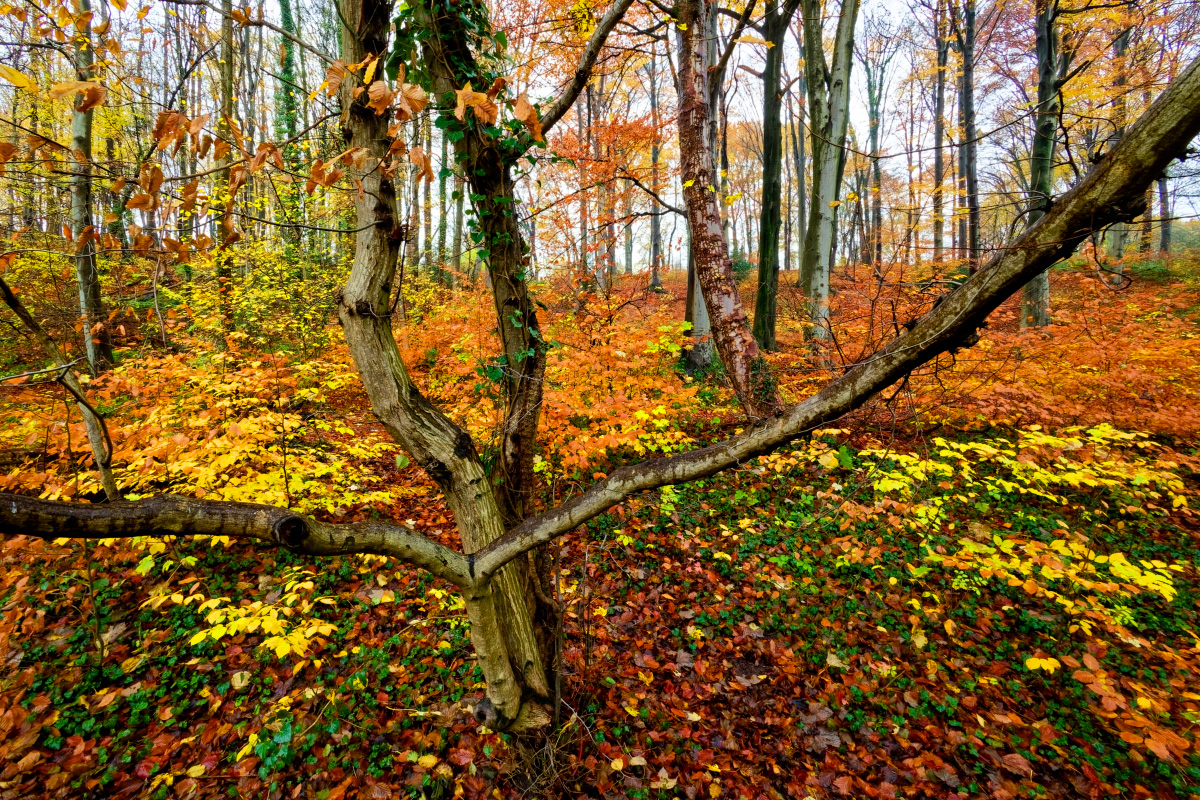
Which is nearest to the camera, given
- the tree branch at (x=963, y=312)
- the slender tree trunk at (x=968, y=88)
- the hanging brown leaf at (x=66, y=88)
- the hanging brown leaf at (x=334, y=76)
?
the hanging brown leaf at (x=66, y=88)

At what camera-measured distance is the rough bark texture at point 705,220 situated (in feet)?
9.66

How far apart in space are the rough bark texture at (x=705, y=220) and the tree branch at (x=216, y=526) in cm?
205

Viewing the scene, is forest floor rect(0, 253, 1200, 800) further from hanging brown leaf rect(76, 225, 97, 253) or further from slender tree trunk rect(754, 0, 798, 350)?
slender tree trunk rect(754, 0, 798, 350)

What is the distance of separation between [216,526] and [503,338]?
169cm

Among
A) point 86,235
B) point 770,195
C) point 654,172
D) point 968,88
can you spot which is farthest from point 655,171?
point 86,235

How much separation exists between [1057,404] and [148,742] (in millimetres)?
9885

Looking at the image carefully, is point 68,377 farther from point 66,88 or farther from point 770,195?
point 770,195

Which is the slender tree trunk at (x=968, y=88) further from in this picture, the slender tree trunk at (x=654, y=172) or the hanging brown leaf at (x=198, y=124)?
the hanging brown leaf at (x=198, y=124)

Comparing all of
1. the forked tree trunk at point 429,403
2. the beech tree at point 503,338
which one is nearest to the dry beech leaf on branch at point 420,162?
the beech tree at point 503,338

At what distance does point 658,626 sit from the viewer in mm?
4406

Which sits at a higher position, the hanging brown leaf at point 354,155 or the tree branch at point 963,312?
the hanging brown leaf at point 354,155

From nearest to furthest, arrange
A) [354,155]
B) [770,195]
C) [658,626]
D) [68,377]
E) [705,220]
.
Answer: [354,155], [68,377], [705,220], [658,626], [770,195]

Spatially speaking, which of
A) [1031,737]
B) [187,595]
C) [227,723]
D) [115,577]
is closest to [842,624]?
[1031,737]

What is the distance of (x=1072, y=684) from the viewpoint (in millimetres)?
3725
